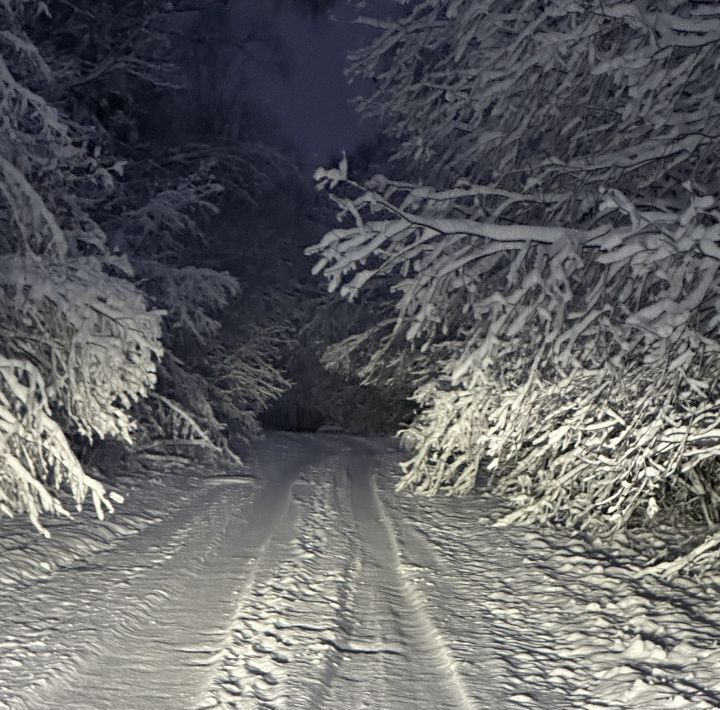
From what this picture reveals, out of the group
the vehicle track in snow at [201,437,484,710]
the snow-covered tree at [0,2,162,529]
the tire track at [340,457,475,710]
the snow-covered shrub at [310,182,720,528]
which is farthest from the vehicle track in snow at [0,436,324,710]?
the snow-covered shrub at [310,182,720,528]

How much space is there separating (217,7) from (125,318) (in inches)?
375

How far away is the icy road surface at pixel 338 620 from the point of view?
4199mm

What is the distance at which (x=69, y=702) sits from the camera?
398 centimetres

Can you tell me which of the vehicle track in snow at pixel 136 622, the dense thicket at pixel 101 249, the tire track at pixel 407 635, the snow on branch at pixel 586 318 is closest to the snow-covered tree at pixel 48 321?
the dense thicket at pixel 101 249

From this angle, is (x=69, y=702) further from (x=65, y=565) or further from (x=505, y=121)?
(x=505, y=121)

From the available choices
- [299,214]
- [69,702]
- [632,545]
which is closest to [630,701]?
[69,702]

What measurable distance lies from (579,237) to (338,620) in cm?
330

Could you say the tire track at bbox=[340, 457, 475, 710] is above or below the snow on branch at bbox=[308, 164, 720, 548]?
below

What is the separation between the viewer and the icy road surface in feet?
13.8

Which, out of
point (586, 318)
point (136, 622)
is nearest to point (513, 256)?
point (586, 318)

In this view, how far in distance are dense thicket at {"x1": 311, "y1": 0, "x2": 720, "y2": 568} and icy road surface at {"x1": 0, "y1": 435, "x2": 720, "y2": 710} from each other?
0.87m

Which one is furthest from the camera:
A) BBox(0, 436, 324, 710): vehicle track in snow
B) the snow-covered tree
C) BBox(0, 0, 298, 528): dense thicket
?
BBox(0, 0, 298, 528): dense thicket

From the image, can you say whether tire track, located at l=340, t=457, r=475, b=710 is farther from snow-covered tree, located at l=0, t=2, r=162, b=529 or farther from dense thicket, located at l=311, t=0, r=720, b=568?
snow-covered tree, located at l=0, t=2, r=162, b=529

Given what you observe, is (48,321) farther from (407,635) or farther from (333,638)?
(407,635)
